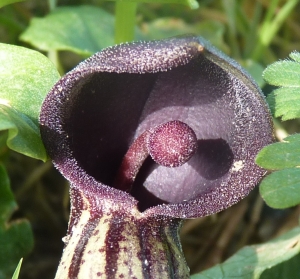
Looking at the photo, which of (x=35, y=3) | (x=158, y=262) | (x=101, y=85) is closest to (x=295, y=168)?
(x=158, y=262)

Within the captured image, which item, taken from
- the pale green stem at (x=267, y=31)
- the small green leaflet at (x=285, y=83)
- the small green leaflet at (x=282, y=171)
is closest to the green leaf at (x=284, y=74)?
the small green leaflet at (x=285, y=83)

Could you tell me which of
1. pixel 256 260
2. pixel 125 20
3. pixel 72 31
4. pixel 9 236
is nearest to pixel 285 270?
pixel 256 260

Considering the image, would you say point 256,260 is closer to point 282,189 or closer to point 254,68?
point 282,189

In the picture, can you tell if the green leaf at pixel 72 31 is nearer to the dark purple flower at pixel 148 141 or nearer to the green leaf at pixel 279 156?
the dark purple flower at pixel 148 141

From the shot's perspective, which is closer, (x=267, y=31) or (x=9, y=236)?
(x=9, y=236)

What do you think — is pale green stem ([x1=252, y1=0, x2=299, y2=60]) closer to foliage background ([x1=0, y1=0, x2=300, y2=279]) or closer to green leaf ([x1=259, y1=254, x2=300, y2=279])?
foliage background ([x1=0, y1=0, x2=300, y2=279])
